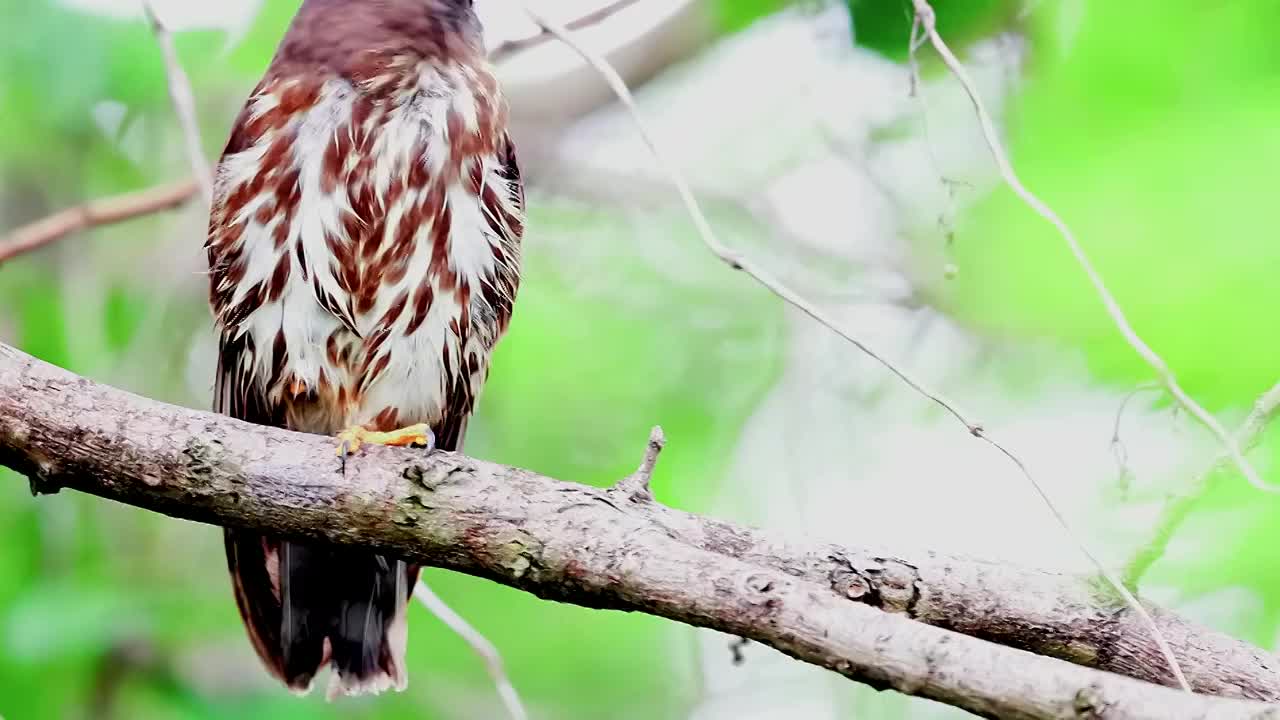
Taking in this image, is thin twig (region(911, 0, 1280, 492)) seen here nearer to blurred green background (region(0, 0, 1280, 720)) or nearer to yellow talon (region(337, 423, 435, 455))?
blurred green background (region(0, 0, 1280, 720))

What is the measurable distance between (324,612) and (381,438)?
761 mm

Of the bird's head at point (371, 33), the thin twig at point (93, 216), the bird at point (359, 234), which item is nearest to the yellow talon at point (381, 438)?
the bird at point (359, 234)

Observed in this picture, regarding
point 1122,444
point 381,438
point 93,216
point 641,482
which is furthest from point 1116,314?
point 93,216

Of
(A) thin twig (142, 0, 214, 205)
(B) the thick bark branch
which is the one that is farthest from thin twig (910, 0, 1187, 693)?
(A) thin twig (142, 0, 214, 205)

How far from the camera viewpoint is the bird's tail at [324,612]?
2957 mm

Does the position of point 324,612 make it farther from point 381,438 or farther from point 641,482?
point 641,482

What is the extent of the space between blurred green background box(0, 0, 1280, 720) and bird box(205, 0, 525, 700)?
0.79m

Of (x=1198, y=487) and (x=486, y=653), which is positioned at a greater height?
(x=1198, y=487)

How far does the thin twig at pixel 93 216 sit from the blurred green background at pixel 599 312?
381 millimetres

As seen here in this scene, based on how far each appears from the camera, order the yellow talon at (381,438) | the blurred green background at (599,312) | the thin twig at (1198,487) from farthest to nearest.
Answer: the blurred green background at (599,312), the yellow talon at (381,438), the thin twig at (1198,487)

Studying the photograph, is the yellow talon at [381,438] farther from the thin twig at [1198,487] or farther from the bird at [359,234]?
the thin twig at [1198,487]

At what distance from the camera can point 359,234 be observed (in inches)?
108

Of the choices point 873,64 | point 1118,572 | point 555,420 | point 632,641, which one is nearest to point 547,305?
point 555,420

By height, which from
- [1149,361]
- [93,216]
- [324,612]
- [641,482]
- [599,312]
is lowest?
[324,612]
